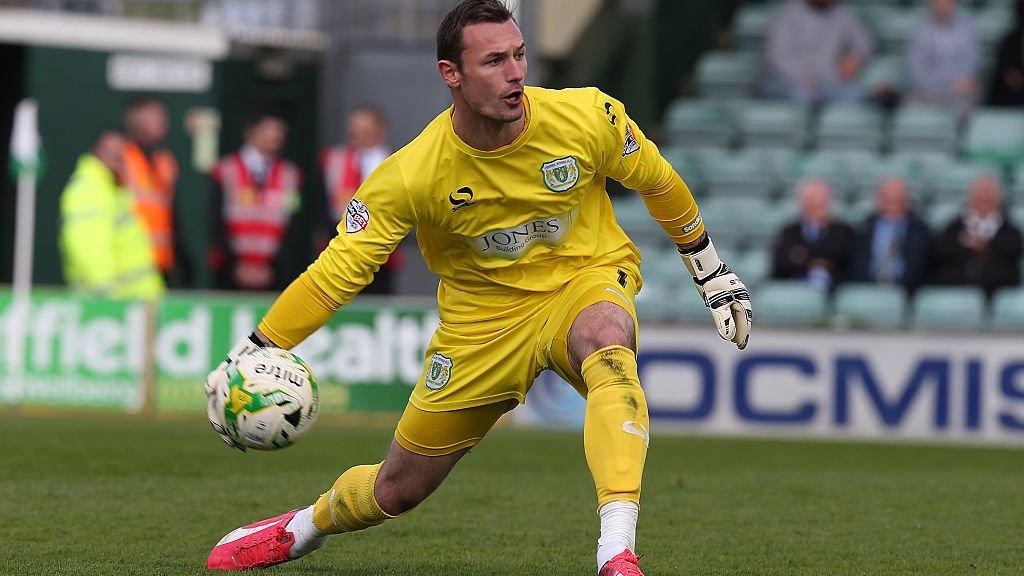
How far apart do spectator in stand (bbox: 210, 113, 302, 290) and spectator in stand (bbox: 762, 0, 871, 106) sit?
508 cm

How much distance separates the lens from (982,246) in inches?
546

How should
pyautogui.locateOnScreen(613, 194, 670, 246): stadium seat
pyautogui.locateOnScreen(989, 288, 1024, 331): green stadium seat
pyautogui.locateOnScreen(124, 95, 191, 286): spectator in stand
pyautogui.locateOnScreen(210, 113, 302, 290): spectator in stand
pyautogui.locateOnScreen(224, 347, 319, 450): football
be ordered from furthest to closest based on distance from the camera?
1. pyautogui.locateOnScreen(124, 95, 191, 286): spectator in stand
2. pyautogui.locateOnScreen(613, 194, 670, 246): stadium seat
3. pyautogui.locateOnScreen(210, 113, 302, 290): spectator in stand
4. pyautogui.locateOnScreen(989, 288, 1024, 331): green stadium seat
5. pyautogui.locateOnScreen(224, 347, 319, 450): football

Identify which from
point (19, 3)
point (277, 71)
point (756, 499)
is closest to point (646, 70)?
point (277, 71)

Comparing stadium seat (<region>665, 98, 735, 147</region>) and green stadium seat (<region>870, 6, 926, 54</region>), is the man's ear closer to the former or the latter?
stadium seat (<region>665, 98, 735, 147</region>)

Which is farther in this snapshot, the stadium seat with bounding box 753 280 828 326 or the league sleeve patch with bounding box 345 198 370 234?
the stadium seat with bounding box 753 280 828 326

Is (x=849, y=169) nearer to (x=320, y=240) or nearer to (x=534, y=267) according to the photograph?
(x=320, y=240)

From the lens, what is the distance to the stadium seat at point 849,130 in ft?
54.1

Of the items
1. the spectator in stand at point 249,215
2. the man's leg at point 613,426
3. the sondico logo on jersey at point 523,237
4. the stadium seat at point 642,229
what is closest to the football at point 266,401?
the sondico logo on jersey at point 523,237

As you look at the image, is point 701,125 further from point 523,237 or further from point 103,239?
point 523,237

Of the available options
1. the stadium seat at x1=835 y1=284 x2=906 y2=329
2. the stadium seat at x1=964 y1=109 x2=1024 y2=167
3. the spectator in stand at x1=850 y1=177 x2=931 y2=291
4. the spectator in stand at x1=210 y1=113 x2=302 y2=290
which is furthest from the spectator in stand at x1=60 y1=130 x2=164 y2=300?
the stadium seat at x1=964 y1=109 x2=1024 y2=167

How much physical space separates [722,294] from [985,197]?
813cm

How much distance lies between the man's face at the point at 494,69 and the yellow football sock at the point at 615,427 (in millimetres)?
901

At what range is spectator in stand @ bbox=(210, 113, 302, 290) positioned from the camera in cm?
1535

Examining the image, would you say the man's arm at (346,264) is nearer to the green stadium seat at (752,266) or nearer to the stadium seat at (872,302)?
the stadium seat at (872,302)
